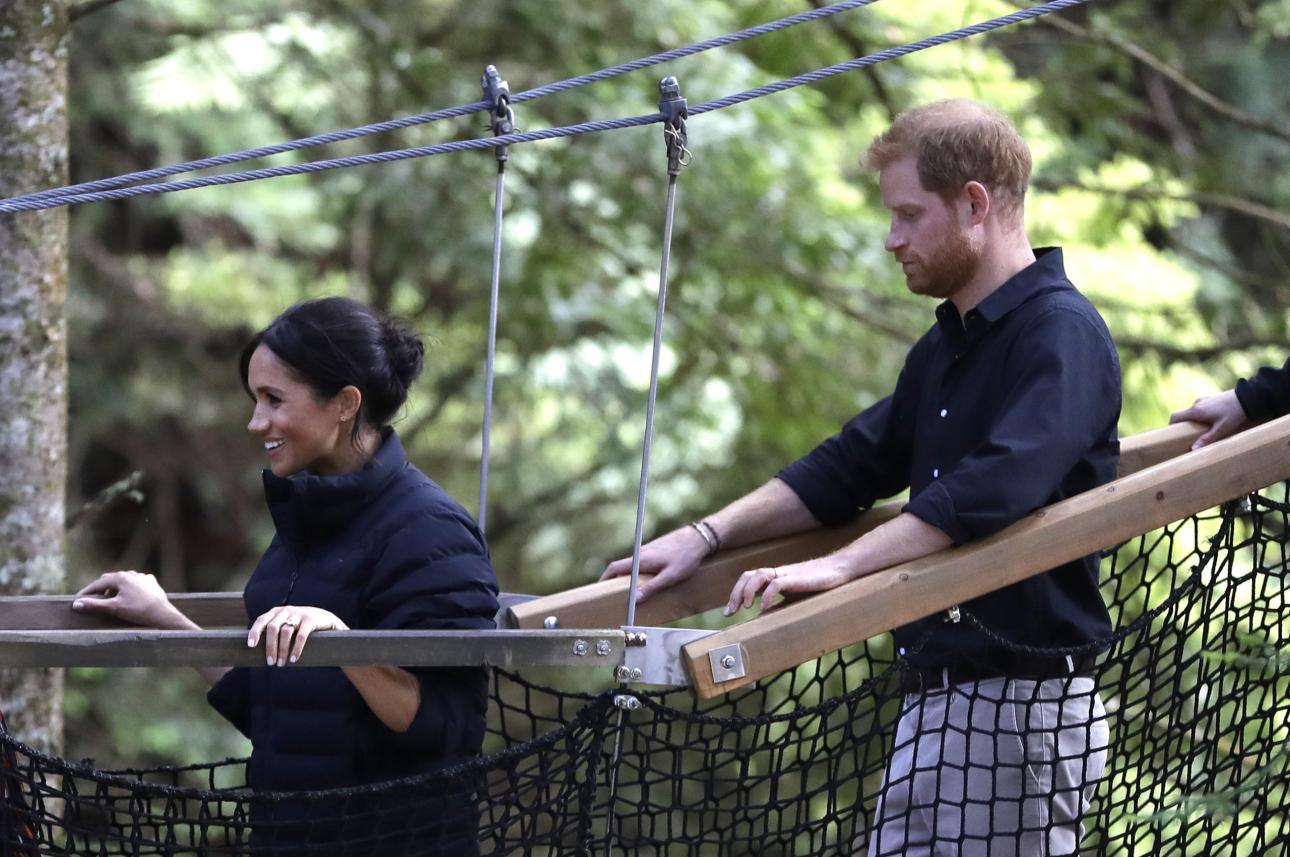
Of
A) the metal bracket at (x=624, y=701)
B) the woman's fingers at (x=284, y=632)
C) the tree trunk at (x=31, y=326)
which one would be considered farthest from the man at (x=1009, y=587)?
the tree trunk at (x=31, y=326)

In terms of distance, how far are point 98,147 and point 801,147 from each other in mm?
2730

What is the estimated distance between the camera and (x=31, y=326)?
2641 mm

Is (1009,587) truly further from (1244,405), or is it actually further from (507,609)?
(507,609)

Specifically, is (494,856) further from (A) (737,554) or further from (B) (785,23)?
(B) (785,23)

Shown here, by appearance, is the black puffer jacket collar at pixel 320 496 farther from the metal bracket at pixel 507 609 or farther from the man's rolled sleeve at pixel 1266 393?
the man's rolled sleeve at pixel 1266 393

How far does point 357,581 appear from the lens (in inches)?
73.9

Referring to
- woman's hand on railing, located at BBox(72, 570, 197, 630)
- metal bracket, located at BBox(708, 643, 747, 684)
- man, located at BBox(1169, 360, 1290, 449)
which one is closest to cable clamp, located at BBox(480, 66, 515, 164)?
woman's hand on railing, located at BBox(72, 570, 197, 630)

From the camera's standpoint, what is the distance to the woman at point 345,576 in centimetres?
183

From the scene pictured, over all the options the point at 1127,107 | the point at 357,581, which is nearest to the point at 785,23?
the point at 357,581

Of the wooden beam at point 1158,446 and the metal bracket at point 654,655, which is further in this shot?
the wooden beam at point 1158,446

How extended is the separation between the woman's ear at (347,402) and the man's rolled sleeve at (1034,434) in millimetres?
670

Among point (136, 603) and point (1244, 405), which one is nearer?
point (136, 603)

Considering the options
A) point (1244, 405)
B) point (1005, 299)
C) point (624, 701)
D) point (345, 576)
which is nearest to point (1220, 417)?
point (1244, 405)

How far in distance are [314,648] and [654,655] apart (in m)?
0.37
